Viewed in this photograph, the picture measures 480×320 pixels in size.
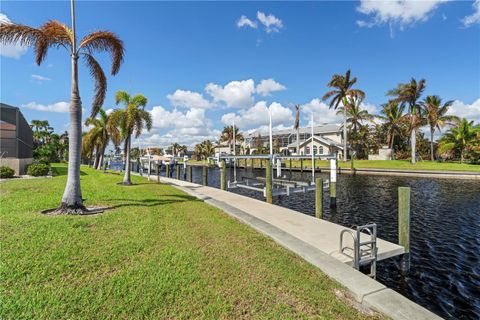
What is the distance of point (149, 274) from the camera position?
461 cm

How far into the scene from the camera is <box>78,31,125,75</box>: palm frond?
9.26 metres

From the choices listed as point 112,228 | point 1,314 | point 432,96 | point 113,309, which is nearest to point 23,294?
point 1,314

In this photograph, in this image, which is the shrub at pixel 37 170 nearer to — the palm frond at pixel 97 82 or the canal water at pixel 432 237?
the palm frond at pixel 97 82

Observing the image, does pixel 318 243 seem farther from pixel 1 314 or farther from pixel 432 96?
pixel 432 96

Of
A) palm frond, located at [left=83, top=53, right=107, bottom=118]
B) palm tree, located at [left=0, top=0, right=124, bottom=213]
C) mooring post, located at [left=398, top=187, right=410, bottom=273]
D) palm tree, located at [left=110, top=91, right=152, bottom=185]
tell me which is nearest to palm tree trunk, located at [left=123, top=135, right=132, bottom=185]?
palm tree, located at [left=110, top=91, right=152, bottom=185]

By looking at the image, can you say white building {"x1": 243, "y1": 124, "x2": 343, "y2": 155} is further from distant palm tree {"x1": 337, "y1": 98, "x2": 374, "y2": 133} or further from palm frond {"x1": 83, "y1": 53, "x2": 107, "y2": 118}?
palm frond {"x1": 83, "y1": 53, "x2": 107, "y2": 118}

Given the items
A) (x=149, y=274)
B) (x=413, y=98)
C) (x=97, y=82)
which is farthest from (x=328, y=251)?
(x=413, y=98)

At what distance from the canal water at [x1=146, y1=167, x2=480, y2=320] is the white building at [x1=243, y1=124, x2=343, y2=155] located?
88.2 feet

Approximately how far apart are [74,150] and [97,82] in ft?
11.8

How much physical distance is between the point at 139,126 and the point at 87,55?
31.2 ft

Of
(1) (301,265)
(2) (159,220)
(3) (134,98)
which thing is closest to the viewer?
(1) (301,265)

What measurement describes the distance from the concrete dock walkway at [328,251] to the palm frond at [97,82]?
6710 mm

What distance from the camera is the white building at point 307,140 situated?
2073 inches

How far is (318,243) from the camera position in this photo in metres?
7.32
